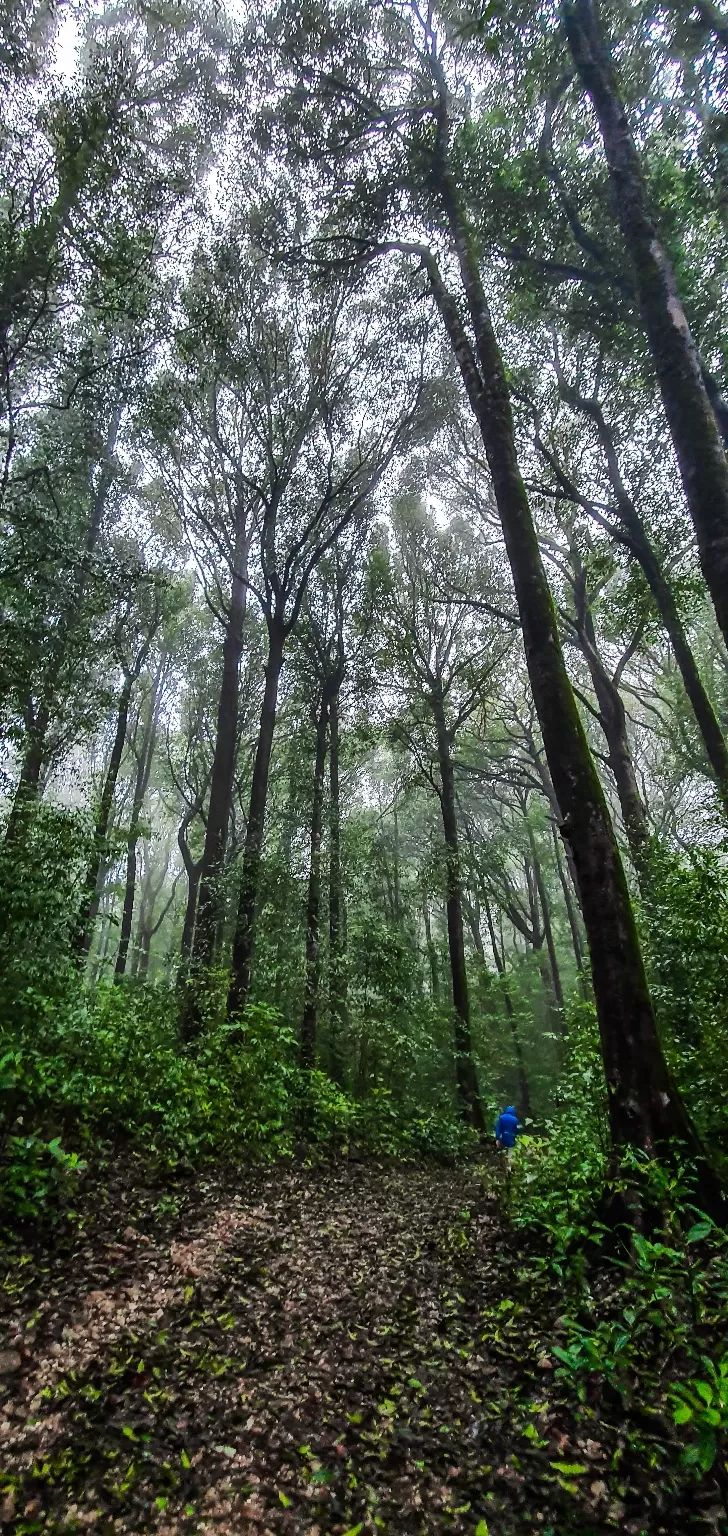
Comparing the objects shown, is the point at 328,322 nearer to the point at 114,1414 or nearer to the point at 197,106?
the point at 197,106

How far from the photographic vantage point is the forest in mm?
3305

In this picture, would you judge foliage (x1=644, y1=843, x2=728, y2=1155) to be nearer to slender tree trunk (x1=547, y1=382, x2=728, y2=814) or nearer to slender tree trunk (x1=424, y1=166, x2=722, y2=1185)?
slender tree trunk (x1=424, y1=166, x2=722, y2=1185)

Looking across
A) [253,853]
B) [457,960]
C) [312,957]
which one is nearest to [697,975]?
[312,957]

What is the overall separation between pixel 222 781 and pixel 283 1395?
11.1 meters

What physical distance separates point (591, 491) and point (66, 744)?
14.1 metres

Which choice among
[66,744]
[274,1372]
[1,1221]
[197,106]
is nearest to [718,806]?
[274,1372]

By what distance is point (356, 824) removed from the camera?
2108 cm

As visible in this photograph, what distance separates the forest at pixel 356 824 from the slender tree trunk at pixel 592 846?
0.04m

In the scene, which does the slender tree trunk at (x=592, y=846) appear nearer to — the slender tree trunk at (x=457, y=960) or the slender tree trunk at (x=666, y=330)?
the slender tree trunk at (x=666, y=330)

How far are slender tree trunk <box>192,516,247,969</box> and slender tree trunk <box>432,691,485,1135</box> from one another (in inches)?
224

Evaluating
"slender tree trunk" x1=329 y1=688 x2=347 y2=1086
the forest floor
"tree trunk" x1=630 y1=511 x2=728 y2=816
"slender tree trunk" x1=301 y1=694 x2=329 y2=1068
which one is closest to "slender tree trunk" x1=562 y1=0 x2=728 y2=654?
"tree trunk" x1=630 y1=511 x2=728 y2=816

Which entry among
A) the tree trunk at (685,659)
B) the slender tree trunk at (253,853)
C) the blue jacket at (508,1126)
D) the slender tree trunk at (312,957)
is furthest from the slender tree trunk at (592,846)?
the slender tree trunk at (312,957)

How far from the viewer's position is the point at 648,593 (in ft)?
39.5

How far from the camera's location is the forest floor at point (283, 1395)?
2.82 metres
